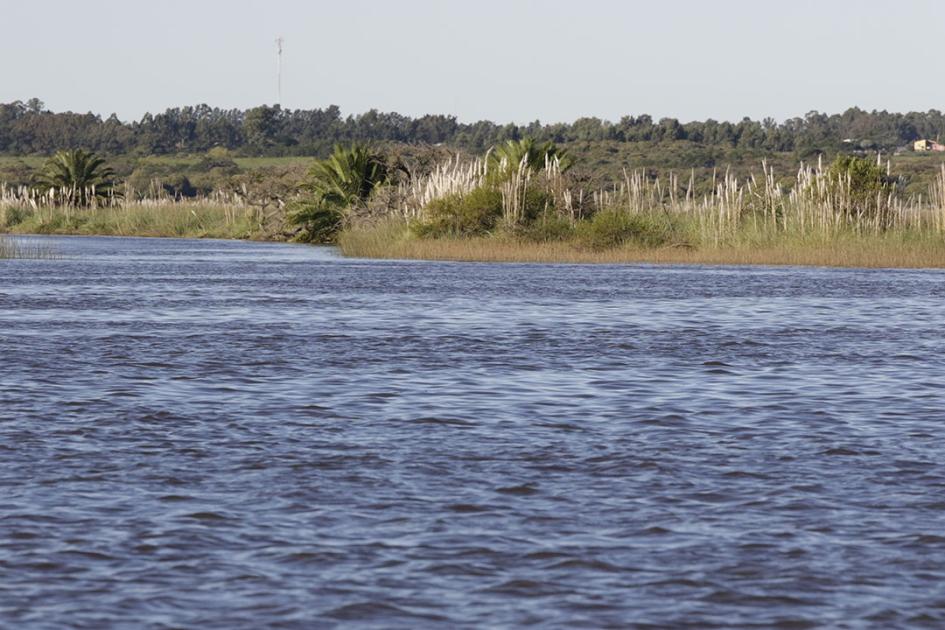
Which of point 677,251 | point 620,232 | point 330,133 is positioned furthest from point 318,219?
point 330,133

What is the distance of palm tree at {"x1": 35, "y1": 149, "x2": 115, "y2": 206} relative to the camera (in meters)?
84.3

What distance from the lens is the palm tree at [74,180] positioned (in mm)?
84312

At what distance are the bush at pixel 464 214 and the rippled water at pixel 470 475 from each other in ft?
86.9

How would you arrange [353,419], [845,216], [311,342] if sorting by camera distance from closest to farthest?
[353,419] < [311,342] < [845,216]

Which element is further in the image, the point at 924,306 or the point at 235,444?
the point at 924,306

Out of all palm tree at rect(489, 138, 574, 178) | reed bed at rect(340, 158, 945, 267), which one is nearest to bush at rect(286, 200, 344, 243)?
palm tree at rect(489, 138, 574, 178)

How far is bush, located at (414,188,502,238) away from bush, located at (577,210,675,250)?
3.62 metres

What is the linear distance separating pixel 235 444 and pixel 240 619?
481 cm

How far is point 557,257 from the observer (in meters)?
46.9

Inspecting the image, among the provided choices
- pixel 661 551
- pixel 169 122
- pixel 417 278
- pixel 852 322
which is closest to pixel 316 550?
pixel 661 551

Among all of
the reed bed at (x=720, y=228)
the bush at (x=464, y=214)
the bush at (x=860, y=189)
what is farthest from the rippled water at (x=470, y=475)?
the bush at (x=464, y=214)

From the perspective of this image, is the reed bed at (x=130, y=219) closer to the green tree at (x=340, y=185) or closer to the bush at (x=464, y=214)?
the green tree at (x=340, y=185)

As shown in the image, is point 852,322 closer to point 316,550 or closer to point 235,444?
point 235,444

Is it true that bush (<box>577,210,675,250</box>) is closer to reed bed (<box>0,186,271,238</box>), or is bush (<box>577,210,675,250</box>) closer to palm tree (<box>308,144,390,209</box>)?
palm tree (<box>308,144,390,209</box>)
